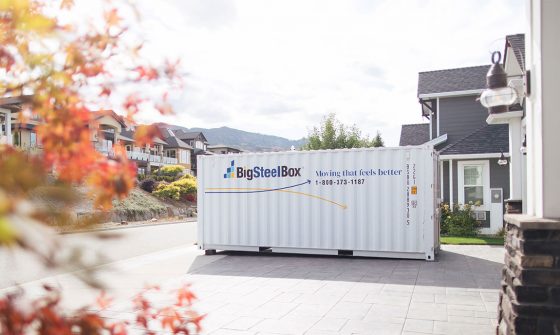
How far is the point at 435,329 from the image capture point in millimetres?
5461

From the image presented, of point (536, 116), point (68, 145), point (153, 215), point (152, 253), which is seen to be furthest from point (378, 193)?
point (153, 215)

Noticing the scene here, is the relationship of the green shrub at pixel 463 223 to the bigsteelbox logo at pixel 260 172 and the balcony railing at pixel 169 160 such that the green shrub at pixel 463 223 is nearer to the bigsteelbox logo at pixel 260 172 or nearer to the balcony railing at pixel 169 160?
the bigsteelbox logo at pixel 260 172

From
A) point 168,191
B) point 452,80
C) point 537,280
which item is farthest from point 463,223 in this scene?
point 168,191

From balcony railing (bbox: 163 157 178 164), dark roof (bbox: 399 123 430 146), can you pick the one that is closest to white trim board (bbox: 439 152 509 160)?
dark roof (bbox: 399 123 430 146)

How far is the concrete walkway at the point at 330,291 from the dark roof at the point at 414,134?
1127cm

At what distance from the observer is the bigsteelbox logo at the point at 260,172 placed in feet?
38.7

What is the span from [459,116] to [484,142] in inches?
105

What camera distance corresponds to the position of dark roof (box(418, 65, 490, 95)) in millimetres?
18594

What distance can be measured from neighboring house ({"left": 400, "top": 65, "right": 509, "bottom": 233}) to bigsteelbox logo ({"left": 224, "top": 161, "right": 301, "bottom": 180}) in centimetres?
514

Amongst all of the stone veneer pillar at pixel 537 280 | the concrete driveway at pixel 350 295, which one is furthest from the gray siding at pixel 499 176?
the stone veneer pillar at pixel 537 280

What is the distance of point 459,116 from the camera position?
18.8 metres

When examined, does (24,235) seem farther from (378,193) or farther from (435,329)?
(378,193)

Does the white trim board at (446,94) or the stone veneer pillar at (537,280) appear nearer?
the stone veneer pillar at (537,280)

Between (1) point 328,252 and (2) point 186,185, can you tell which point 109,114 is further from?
(2) point 186,185
